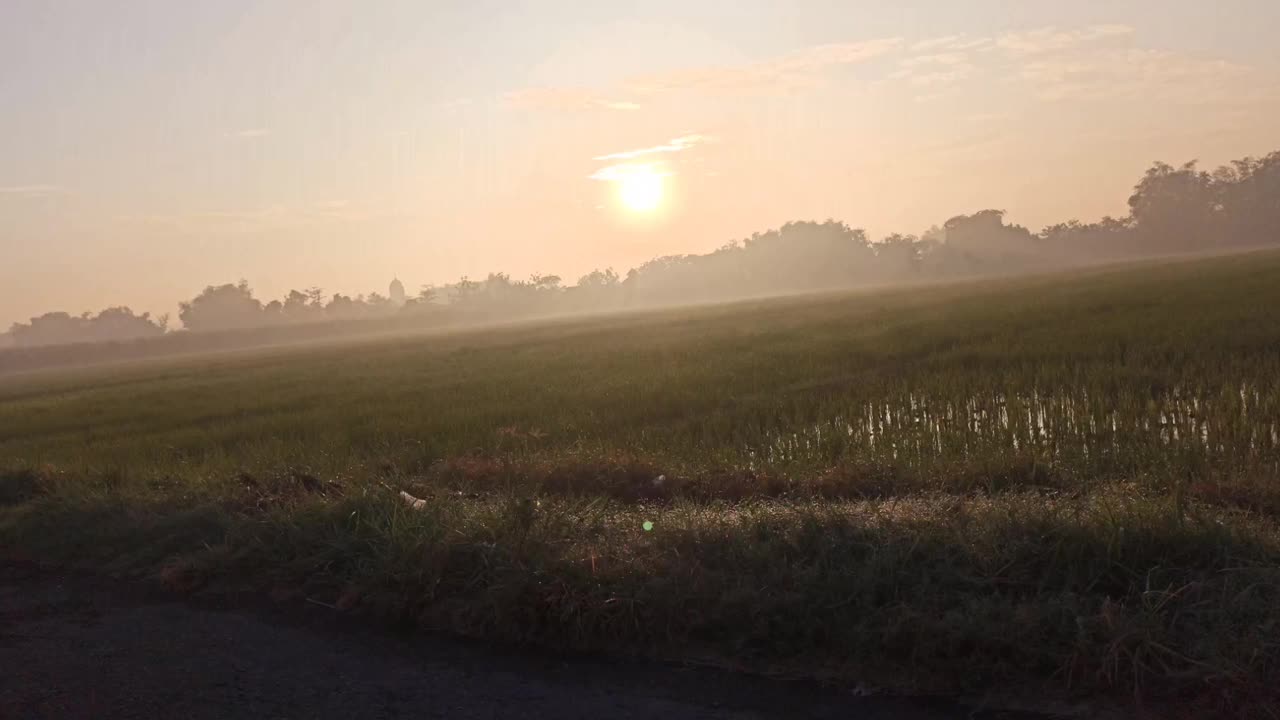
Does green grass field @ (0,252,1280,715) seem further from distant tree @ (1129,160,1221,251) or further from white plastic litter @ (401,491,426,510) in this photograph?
distant tree @ (1129,160,1221,251)

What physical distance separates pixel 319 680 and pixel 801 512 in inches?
109

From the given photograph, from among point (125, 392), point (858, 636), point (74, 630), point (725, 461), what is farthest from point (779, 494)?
point (125, 392)

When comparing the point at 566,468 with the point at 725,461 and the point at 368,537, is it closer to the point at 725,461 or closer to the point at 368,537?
the point at 725,461

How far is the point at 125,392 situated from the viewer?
84.4ft

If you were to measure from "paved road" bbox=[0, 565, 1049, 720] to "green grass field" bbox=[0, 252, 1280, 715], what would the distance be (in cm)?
25

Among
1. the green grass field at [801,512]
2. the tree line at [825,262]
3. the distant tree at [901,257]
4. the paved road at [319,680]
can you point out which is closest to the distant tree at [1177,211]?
the tree line at [825,262]

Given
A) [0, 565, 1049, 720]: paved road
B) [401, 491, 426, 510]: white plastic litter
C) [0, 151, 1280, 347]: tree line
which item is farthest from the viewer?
[0, 151, 1280, 347]: tree line

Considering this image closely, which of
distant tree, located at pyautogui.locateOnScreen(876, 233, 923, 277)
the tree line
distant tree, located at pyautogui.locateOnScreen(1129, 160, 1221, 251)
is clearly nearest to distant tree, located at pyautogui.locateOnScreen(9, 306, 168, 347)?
the tree line

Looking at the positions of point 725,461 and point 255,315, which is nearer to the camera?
point 725,461

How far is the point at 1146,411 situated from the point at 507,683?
7239 millimetres

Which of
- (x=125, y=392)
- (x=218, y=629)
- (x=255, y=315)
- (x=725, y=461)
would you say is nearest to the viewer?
(x=218, y=629)

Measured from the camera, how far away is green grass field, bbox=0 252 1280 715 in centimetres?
412

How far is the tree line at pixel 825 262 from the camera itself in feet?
294

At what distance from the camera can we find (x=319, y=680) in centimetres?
448
